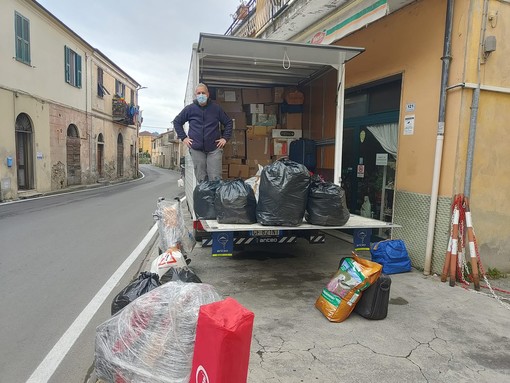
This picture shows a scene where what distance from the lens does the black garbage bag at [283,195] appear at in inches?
151

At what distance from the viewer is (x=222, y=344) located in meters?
1.73

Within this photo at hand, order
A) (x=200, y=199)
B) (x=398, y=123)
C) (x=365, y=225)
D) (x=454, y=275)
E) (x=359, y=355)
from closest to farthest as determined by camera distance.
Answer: (x=359, y=355) < (x=365, y=225) < (x=200, y=199) < (x=454, y=275) < (x=398, y=123)

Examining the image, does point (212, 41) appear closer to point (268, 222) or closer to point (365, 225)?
point (268, 222)

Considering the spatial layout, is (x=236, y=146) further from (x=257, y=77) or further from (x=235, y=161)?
(x=257, y=77)

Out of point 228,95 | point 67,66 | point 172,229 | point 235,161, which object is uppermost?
point 67,66

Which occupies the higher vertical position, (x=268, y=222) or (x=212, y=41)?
(x=212, y=41)

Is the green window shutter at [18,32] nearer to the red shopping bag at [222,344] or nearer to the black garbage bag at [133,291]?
the black garbage bag at [133,291]

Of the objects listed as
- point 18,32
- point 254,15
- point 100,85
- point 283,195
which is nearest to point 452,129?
point 283,195

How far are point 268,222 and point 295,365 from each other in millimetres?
1467

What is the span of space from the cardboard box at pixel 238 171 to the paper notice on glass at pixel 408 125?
10.9 feet

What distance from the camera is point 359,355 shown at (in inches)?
120

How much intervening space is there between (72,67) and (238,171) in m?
15.5

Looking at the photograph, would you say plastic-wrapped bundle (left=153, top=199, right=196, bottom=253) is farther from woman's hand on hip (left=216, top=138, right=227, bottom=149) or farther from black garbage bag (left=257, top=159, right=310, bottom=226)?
black garbage bag (left=257, top=159, right=310, bottom=226)

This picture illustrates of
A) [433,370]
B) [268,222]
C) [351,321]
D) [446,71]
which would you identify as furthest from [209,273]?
[446,71]
